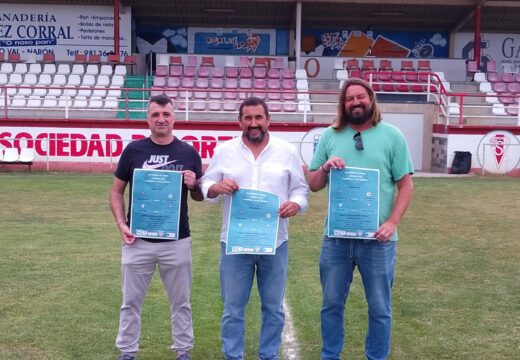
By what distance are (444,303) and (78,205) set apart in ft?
27.3

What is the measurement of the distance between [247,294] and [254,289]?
288 centimetres

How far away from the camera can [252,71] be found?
28.2 m

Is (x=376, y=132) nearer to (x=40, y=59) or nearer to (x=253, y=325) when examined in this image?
(x=253, y=325)

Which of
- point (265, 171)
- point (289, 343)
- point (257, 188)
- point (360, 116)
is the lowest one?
point (289, 343)

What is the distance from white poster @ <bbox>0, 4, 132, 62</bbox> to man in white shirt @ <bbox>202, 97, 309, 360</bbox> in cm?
2568

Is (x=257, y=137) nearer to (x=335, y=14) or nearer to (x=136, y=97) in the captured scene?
(x=136, y=97)

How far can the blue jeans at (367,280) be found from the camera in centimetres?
489

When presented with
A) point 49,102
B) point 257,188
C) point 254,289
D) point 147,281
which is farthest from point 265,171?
point 49,102

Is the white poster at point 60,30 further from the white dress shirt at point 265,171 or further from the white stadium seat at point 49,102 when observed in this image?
the white dress shirt at point 265,171

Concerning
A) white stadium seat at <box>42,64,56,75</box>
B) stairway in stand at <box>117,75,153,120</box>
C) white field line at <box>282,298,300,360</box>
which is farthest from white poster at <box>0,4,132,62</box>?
white field line at <box>282,298,300,360</box>

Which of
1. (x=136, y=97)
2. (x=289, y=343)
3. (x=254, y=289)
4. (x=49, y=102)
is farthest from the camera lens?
(x=136, y=97)

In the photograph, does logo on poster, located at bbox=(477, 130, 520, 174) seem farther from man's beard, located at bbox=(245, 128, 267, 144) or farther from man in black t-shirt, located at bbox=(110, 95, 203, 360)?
man's beard, located at bbox=(245, 128, 267, 144)

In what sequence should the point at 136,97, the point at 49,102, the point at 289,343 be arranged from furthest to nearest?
1. the point at 136,97
2. the point at 49,102
3. the point at 289,343

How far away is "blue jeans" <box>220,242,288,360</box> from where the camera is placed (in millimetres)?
4953
